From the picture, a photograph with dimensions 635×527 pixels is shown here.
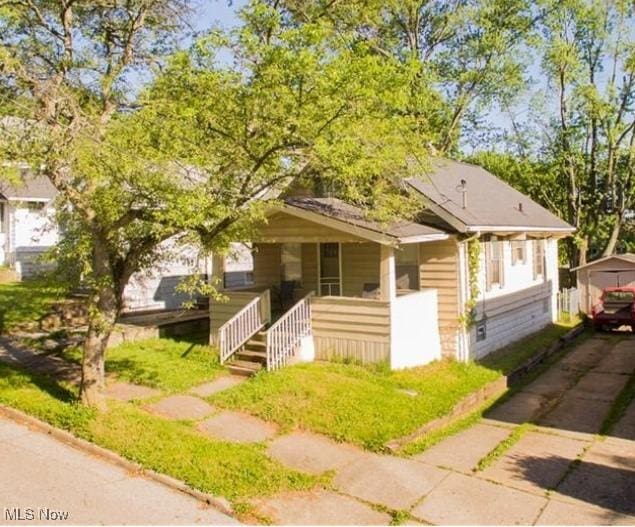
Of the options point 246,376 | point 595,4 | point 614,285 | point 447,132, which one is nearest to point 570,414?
point 246,376

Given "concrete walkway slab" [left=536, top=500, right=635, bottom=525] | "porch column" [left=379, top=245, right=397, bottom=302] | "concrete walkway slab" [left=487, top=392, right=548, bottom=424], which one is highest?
"porch column" [left=379, top=245, right=397, bottom=302]

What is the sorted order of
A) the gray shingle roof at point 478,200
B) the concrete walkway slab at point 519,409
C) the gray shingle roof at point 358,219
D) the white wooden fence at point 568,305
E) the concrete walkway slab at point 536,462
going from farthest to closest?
the white wooden fence at point 568,305, the gray shingle roof at point 478,200, the gray shingle roof at point 358,219, the concrete walkway slab at point 519,409, the concrete walkway slab at point 536,462

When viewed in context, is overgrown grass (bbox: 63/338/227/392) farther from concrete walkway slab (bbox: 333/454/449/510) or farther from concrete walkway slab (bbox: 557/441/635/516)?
concrete walkway slab (bbox: 557/441/635/516)

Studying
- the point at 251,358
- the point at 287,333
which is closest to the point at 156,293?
the point at 251,358

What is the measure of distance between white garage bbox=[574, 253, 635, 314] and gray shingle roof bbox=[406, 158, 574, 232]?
304 centimetres

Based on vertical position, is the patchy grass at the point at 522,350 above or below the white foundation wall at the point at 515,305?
below

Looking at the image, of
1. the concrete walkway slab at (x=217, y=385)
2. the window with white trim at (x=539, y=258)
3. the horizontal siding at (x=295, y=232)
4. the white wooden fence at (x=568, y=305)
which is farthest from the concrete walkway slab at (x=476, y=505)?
the white wooden fence at (x=568, y=305)

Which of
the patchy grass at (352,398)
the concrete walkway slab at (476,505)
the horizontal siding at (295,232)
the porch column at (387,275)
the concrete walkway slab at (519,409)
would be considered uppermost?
the horizontal siding at (295,232)

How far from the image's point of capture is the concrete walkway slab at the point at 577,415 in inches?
438

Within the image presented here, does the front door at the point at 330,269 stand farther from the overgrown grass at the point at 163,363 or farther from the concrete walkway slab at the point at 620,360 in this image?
the concrete walkway slab at the point at 620,360

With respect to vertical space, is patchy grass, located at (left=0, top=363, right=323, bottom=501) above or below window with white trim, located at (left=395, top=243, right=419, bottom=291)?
below

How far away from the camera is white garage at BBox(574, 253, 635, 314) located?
22.9 m

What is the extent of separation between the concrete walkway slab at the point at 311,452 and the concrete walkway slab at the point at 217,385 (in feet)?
8.56

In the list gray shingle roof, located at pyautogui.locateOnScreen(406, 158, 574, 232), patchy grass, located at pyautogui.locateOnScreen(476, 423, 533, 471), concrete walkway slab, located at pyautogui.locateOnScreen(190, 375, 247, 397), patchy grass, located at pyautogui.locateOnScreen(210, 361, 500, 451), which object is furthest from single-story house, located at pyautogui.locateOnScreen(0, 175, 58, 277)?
patchy grass, located at pyautogui.locateOnScreen(476, 423, 533, 471)
